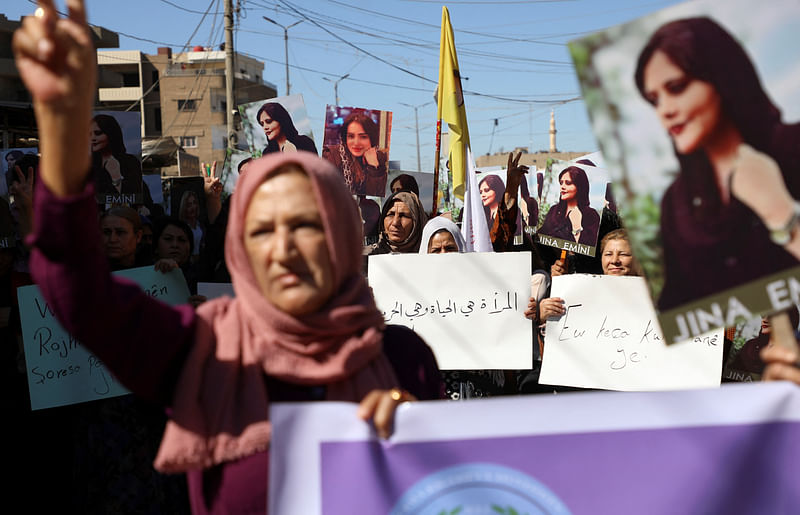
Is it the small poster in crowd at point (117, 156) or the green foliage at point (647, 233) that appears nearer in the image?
the green foliage at point (647, 233)

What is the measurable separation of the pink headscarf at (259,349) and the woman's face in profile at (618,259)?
9.10ft

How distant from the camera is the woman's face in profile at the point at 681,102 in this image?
1699mm

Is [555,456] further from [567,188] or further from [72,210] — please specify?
[567,188]

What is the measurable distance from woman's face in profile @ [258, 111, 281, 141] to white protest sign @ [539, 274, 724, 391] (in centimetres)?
281

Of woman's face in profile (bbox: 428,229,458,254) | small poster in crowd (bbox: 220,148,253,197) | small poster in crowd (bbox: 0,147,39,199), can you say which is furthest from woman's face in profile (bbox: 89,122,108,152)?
woman's face in profile (bbox: 428,229,458,254)

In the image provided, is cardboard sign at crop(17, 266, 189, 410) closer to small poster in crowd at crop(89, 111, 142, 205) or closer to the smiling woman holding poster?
small poster in crowd at crop(89, 111, 142, 205)

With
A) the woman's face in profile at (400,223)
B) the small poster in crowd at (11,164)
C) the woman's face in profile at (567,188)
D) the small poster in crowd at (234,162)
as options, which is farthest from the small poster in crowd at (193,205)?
the woman's face in profile at (567,188)

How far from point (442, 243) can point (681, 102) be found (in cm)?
274

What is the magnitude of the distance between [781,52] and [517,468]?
3.40ft

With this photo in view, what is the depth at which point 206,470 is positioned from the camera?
169cm

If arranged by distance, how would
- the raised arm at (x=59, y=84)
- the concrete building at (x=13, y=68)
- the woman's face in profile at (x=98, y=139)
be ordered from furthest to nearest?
the concrete building at (x=13, y=68), the woman's face in profile at (x=98, y=139), the raised arm at (x=59, y=84)

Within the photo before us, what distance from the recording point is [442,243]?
4410 mm

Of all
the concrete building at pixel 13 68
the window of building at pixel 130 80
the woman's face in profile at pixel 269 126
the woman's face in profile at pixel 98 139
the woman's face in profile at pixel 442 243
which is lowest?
the woman's face in profile at pixel 442 243

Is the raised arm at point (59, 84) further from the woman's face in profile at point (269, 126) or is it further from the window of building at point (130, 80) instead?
the window of building at point (130, 80)
